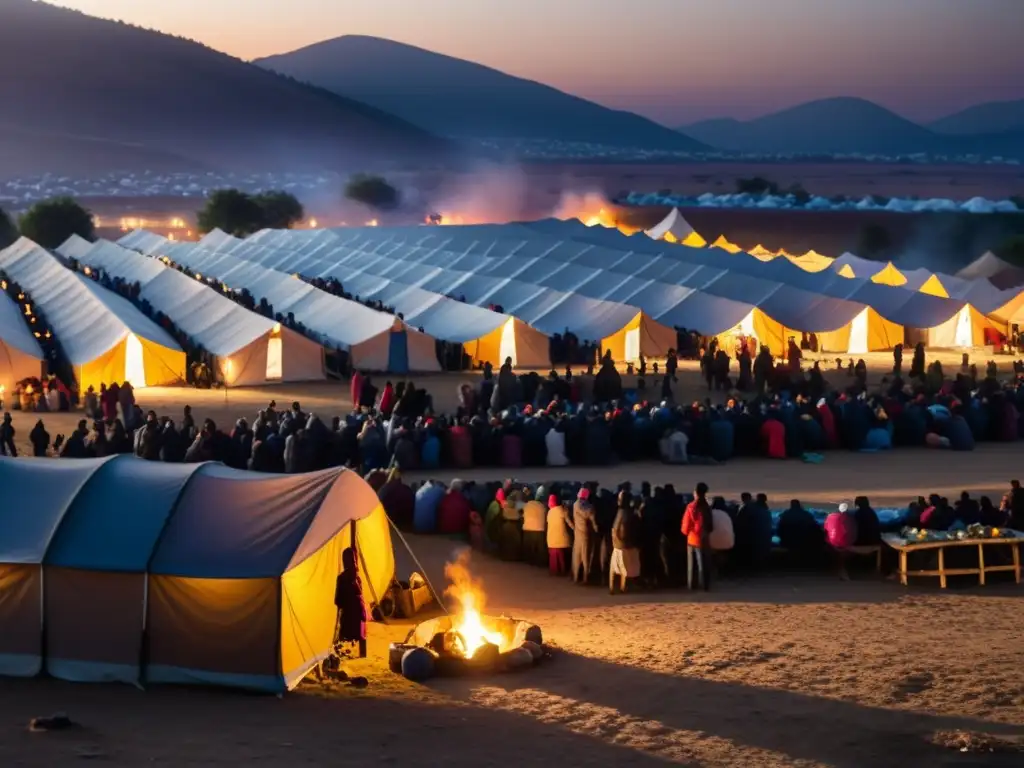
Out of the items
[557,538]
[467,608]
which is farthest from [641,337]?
[467,608]

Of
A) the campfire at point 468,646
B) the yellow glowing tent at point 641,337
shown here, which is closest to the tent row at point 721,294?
the yellow glowing tent at point 641,337

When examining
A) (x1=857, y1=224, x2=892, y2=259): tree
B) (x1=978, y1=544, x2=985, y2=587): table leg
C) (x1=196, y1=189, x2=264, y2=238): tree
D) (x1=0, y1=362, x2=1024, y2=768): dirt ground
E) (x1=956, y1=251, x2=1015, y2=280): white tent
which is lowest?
(x1=0, y1=362, x2=1024, y2=768): dirt ground

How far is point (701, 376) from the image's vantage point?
30188 millimetres

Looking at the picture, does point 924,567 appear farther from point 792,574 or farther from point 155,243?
point 155,243

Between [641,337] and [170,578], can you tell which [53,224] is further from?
[170,578]

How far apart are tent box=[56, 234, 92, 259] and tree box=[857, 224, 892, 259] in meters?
34.9

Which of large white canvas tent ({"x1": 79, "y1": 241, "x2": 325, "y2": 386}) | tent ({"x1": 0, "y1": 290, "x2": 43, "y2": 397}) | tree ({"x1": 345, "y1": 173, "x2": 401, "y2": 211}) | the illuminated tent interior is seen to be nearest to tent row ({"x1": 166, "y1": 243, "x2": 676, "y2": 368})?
large white canvas tent ({"x1": 79, "y1": 241, "x2": 325, "y2": 386})

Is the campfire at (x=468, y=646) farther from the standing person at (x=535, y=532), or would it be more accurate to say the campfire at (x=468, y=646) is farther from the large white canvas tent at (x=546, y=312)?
the large white canvas tent at (x=546, y=312)

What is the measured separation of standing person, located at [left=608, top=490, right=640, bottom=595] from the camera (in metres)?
13.1

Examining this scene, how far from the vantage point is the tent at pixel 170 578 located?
1025 cm

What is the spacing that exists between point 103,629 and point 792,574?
6.40 m

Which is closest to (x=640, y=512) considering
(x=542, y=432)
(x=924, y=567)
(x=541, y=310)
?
(x=924, y=567)

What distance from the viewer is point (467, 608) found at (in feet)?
38.4

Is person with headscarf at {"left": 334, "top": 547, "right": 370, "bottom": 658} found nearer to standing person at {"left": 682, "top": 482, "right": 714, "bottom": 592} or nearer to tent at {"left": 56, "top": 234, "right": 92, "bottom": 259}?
standing person at {"left": 682, "top": 482, "right": 714, "bottom": 592}
